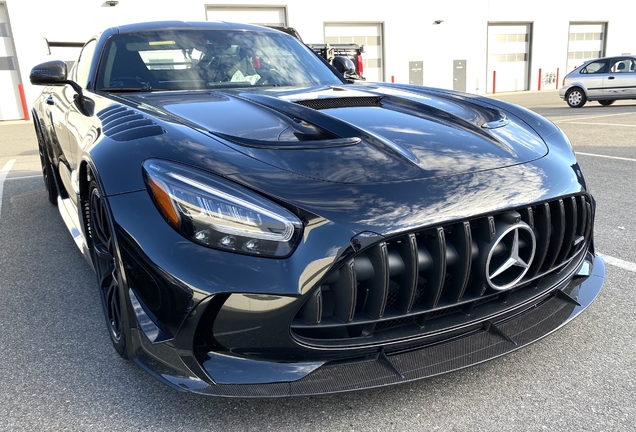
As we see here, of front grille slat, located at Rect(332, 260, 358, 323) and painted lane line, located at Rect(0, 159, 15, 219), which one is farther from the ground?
front grille slat, located at Rect(332, 260, 358, 323)

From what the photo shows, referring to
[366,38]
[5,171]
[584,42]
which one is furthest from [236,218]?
[584,42]

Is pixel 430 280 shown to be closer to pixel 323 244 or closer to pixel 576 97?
pixel 323 244

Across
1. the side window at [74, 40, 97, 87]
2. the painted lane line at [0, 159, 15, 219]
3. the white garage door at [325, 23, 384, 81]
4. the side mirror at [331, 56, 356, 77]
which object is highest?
the white garage door at [325, 23, 384, 81]

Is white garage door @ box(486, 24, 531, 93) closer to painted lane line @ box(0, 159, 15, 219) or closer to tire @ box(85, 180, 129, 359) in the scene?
painted lane line @ box(0, 159, 15, 219)

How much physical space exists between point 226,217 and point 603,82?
616 inches

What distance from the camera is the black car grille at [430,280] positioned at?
4.97 ft

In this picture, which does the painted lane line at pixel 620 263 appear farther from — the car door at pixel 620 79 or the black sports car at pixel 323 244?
the car door at pixel 620 79

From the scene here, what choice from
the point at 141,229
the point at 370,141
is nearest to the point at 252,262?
the point at 141,229

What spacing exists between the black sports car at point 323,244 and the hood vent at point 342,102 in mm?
166

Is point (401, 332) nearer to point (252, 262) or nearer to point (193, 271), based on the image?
point (252, 262)

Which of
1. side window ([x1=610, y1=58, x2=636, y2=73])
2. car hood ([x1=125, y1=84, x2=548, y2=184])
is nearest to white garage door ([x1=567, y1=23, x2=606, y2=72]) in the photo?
side window ([x1=610, y1=58, x2=636, y2=73])

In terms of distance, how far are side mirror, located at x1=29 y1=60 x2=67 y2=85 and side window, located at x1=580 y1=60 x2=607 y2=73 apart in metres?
15.2

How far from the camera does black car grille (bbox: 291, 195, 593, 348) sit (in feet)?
4.97

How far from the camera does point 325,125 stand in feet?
6.52
